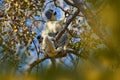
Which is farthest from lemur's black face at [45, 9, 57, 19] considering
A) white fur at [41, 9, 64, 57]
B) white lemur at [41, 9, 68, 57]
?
white fur at [41, 9, 64, 57]

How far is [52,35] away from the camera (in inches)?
384

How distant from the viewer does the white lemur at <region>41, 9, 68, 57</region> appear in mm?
8772

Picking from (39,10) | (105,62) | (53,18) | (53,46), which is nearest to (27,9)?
(39,10)

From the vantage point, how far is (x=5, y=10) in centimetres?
837

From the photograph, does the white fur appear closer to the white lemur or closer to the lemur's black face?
the white lemur

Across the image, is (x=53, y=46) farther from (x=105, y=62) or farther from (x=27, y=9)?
(x=105, y=62)

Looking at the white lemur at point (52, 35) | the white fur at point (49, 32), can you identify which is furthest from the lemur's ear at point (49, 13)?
the white fur at point (49, 32)

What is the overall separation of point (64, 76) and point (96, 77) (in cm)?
5

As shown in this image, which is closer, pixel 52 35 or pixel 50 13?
pixel 52 35

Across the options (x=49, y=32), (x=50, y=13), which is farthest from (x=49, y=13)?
(x=49, y=32)

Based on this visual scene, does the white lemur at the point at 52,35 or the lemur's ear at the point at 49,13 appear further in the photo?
the lemur's ear at the point at 49,13

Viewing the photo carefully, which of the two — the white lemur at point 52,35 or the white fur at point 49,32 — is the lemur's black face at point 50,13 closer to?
the white lemur at point 52,35

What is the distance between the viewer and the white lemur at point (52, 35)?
877 cm

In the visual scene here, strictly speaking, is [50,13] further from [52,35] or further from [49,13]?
[52,35]
